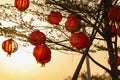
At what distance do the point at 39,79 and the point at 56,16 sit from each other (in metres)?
1.63

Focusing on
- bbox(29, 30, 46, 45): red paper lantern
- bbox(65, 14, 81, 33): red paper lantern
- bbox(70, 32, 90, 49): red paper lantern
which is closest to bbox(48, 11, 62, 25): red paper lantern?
bbox(65, 14, 81, 33): red paper lantern

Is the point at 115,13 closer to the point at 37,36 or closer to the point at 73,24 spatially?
the point at 73,24

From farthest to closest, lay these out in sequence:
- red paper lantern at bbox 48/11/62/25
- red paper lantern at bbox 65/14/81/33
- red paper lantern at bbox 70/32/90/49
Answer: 1. red paper lantern at bbox 48/11/62/25
2. red paper lantern at bbox 65/14/81/33
3. red paper lantern at bbox 70/32/90/49

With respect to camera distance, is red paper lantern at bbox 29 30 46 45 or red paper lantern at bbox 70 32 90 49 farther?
red paper lantern at bbox 29 30 46 45

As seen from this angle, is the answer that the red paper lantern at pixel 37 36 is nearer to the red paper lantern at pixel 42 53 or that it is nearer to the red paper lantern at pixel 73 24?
the red paper lantern at pixel 42 53

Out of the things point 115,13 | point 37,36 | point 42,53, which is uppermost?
point 115,13

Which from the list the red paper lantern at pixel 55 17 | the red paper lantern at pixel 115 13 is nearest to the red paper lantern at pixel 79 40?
the red paper lantern at pixel 115 13

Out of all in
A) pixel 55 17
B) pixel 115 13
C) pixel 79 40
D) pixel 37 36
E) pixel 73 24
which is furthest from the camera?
pixel 55 17

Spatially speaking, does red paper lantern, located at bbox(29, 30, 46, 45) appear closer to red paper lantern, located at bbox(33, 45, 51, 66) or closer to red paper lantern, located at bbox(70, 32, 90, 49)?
red paper lantern, located at bbox(33, 45, 51, 66)

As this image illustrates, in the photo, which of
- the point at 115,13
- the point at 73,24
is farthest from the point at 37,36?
the point at 115,13

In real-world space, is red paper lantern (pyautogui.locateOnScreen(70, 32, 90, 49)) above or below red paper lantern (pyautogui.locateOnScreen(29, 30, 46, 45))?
above

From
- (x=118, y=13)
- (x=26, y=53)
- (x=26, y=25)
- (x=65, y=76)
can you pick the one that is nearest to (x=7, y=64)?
(x=26, y=53)

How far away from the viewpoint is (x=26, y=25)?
A: 123 inches

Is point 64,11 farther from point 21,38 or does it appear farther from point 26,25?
point 21,38
